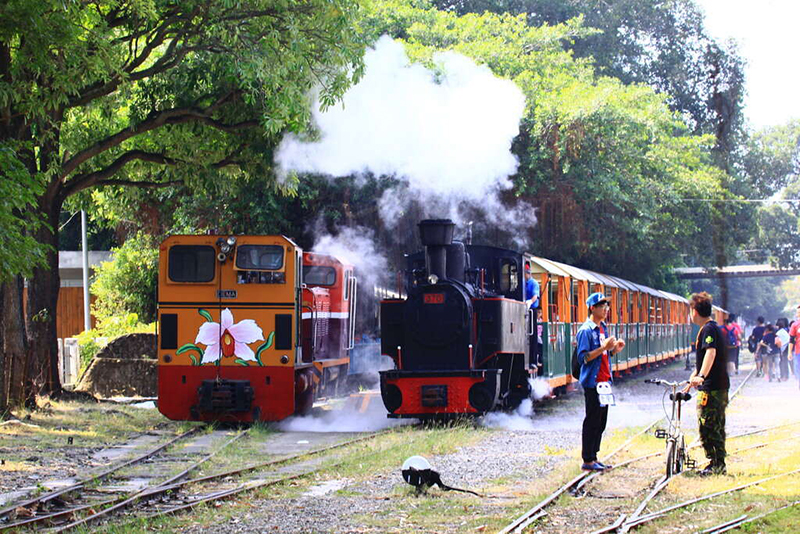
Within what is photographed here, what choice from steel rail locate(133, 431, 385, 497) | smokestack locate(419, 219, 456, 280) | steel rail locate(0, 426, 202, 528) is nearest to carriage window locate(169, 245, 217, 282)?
steel rail locate(0, 426, 202, 528)

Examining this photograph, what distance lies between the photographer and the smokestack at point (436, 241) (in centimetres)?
1255

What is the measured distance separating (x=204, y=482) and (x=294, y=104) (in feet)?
19.1

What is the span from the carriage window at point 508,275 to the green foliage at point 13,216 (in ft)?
21.9

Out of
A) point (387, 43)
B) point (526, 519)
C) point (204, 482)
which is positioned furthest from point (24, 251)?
point (387, 43)

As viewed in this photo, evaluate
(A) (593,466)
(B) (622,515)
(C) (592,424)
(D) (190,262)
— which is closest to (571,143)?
(D) (190,262)

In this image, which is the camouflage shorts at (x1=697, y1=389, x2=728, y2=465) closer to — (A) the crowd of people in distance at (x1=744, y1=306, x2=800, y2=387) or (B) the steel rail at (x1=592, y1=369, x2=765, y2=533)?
(B) the steel rail at (x1=592, y1=369, x2=765, y2=533)

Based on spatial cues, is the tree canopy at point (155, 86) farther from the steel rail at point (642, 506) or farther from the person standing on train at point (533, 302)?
the steel rail at point (642, 506)

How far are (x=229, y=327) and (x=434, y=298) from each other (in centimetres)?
286

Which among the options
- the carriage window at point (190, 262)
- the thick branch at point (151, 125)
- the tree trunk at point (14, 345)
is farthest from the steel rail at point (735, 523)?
the tree trunk at point (14, 345)

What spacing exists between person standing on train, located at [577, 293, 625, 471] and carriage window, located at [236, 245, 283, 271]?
5.62 meters

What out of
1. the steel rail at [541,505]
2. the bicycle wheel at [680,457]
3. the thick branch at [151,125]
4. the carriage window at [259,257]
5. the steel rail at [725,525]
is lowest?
the steel rail at [541,505]

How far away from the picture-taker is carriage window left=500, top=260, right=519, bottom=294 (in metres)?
14.4

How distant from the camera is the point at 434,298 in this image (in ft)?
42.2

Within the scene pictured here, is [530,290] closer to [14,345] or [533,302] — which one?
[533,302]
